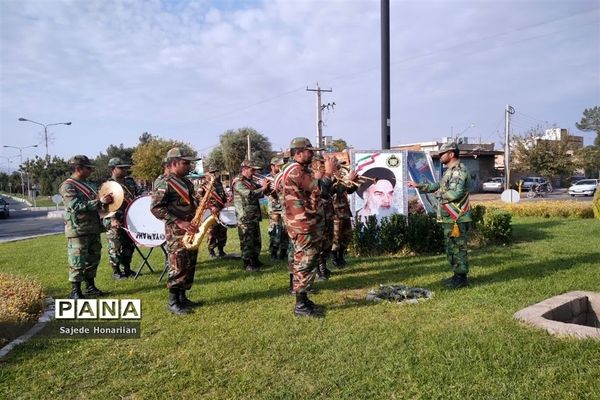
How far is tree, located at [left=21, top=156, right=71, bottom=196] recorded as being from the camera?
51312mm

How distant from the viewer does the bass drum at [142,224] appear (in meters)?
7.00

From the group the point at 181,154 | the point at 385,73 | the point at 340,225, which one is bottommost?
the point at 340,225

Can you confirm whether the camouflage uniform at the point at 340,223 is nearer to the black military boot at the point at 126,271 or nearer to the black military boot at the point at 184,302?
the black military boot at the point at 184,302

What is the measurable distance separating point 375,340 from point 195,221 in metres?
2.61

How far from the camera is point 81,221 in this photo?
6180 millimetres

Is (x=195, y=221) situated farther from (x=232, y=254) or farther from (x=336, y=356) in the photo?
(x=232, y=254)

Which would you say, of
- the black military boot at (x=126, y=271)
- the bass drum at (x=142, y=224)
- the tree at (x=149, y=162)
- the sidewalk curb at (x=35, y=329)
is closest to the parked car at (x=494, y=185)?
the tree at (x=149, y=162)

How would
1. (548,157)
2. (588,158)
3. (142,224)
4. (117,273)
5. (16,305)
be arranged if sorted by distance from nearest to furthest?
(16,305), (142,224), (117,273), (548,157), (588,158)

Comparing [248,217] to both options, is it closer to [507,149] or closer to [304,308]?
[304,308]

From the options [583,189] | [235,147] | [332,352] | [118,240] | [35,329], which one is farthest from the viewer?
[235,147]

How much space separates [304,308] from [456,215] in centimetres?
255

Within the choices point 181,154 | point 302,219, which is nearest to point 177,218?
point 181,154

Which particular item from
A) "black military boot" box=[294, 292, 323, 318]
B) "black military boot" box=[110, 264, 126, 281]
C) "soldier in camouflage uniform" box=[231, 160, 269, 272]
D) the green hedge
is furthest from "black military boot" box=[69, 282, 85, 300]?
the green hedge

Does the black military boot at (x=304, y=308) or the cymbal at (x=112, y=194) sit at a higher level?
the cymbal at (x=112, y=194)
